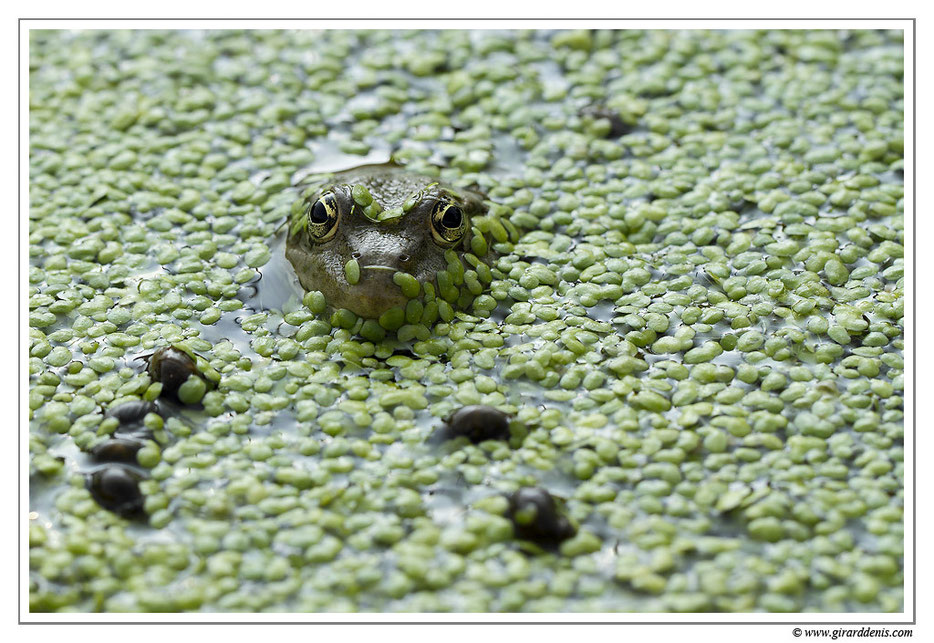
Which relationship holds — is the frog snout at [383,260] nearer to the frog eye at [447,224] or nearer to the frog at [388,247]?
the frog at [388,247]

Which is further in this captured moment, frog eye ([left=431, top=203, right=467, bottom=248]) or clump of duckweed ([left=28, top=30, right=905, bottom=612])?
frog eye ([left=431, top=203, right=467, bottom=248])

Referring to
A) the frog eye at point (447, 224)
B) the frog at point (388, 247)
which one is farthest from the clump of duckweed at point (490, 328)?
the frog eye at point (447, 224)

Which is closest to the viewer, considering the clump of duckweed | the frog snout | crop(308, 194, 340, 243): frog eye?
the clump of duckweed

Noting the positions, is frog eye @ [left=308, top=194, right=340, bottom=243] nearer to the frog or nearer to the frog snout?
the frog

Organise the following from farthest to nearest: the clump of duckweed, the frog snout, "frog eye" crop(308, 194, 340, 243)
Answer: "frog eye" crop(308, 194, 340, 243), the frog snout, the clump of duckweed

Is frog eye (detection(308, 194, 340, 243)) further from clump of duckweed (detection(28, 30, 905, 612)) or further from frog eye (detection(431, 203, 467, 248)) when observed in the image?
frog eye (detection(431, 203, 467, 248))

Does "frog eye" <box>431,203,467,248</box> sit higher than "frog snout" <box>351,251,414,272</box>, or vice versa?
"frog eye" <box>431,203,467,248</box>

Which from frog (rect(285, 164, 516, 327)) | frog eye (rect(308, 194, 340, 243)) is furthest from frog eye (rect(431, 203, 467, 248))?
frog eye (rect(308, 194, 340, 243))

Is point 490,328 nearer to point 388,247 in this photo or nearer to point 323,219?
point 388,247
